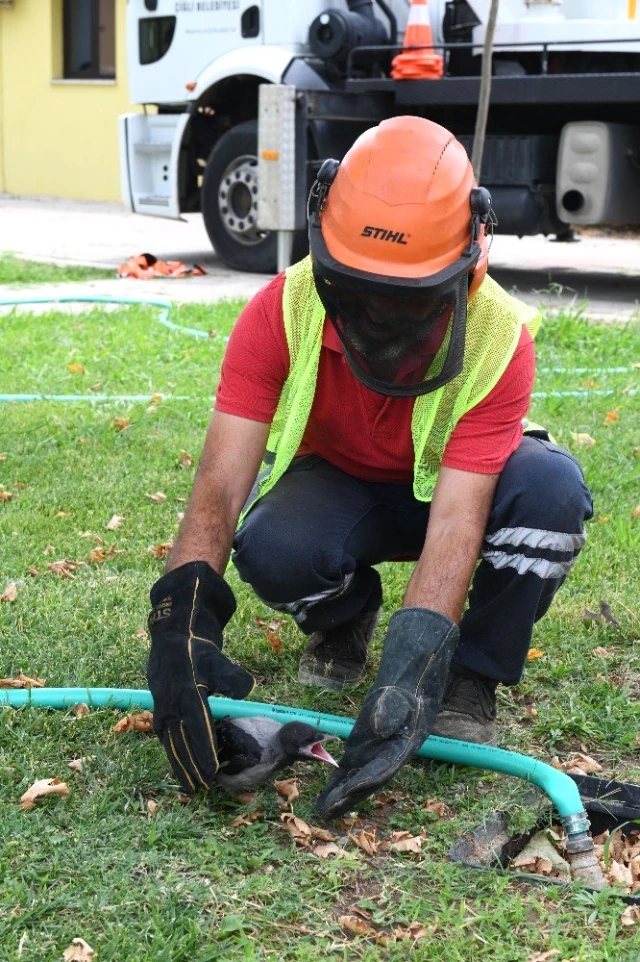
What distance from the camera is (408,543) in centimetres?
326

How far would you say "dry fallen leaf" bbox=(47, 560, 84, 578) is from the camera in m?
3.94

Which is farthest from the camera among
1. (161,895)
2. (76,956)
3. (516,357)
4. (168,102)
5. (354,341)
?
(168,102)

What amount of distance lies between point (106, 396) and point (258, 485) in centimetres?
281

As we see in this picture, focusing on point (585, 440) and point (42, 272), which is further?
point (42, 272)

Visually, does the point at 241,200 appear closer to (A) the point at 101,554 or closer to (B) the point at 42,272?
(B) the point at 42,272

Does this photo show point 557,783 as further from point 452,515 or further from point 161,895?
point 161,895

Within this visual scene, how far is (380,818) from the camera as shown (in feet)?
8.96

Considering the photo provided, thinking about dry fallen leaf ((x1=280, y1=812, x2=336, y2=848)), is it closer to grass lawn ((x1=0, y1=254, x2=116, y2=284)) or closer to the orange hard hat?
the orange hard hat

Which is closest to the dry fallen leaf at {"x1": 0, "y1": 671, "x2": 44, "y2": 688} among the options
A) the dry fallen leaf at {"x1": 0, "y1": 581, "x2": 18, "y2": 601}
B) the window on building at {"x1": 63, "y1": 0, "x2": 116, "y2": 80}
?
the dry fallen leaf at {"x1": 0, "y1": 581, "x2": 18, "y2": 601}

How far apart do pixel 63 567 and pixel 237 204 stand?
6741 mm

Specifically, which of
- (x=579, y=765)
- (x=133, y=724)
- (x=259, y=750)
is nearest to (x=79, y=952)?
(x=259, y=750)

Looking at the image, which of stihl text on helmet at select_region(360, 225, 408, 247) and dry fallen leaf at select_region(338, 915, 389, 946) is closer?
dry fallen leaf at select_region(338, 915, 389, 946)

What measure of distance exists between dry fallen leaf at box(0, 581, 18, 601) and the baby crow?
1.23 meters

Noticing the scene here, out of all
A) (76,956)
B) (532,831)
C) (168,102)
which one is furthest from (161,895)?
(168,102)
